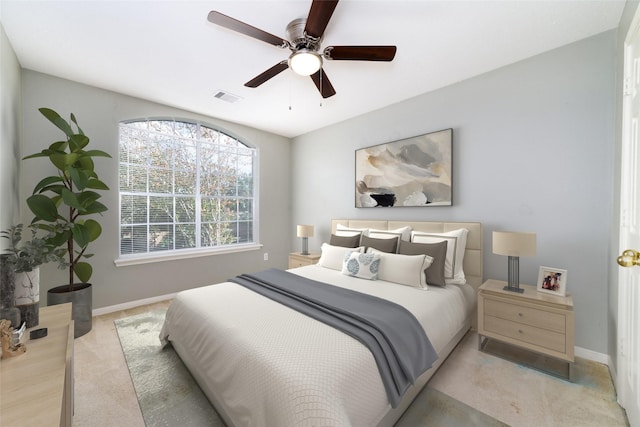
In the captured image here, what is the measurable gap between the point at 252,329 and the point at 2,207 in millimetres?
2324

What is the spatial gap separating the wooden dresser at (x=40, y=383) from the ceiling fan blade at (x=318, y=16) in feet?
6.86

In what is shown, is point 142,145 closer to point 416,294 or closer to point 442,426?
point 416,294

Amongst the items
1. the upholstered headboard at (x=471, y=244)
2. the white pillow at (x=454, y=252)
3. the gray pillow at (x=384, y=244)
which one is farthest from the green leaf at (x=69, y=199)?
the upholstered headboard at (x=471, y=244)

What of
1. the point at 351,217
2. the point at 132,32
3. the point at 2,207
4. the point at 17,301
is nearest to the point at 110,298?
the point at 2,207

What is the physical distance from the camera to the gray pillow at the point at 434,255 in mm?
2422

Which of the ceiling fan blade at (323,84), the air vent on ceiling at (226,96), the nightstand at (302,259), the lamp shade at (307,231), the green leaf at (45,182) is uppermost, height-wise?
the air vent on ceiling at (226,96)

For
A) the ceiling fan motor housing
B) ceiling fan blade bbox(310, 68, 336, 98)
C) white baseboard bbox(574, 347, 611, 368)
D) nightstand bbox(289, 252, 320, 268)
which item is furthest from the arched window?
white baseboard bbox(574, 347, 611, 368)

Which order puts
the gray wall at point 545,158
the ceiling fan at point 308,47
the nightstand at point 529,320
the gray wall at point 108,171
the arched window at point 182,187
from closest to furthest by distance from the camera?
the ceiling fan at point 308,47 → the nightstand at point 529,320 → the gray wall at point 545,158 → the gray wall at point 108,171 → the arched window at point 182,187

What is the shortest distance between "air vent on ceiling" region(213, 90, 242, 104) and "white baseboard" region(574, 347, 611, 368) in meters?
4.29

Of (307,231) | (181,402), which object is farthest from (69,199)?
(307,231)

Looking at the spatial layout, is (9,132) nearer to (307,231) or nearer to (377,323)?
(307,231)

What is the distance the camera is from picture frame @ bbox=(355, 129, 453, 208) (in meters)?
2.98

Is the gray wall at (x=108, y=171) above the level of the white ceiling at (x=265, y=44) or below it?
below

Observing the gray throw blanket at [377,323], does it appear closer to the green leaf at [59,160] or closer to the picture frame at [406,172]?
the picture frame at [406,172]
